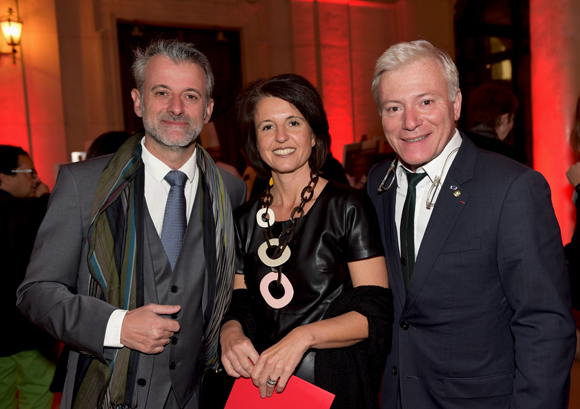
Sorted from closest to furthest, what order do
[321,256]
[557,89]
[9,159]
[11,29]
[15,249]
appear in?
1. [321,256]
2. [15,249]
3. [9,159]
4. [557,89]
5. [11,29]

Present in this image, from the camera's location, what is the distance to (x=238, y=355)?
1437mm

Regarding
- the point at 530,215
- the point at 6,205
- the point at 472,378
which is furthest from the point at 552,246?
the point at 6,205

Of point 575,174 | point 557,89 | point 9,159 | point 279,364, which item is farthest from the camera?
point 557,89

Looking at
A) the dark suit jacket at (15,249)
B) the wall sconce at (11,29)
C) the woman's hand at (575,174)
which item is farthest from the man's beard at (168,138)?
the wall sconce at (11,29)

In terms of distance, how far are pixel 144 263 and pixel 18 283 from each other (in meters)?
1.70

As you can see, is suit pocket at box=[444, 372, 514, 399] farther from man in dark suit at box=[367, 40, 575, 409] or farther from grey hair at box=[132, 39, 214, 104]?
grey hair at box=[132, 39, 214, 104]

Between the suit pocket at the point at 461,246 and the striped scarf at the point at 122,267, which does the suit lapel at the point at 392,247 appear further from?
the striped scarf at the point at 122,267

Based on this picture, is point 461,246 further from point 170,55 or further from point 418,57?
point 170,55

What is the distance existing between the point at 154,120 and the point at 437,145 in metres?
1.14

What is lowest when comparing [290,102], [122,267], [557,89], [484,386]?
[484,386]

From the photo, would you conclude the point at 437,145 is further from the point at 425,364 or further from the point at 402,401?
the point at 402,401

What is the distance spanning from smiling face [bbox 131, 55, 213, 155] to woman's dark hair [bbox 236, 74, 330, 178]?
198 mm

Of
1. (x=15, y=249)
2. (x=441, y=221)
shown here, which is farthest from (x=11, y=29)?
(x=441, y=221)

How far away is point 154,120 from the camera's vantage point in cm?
183
